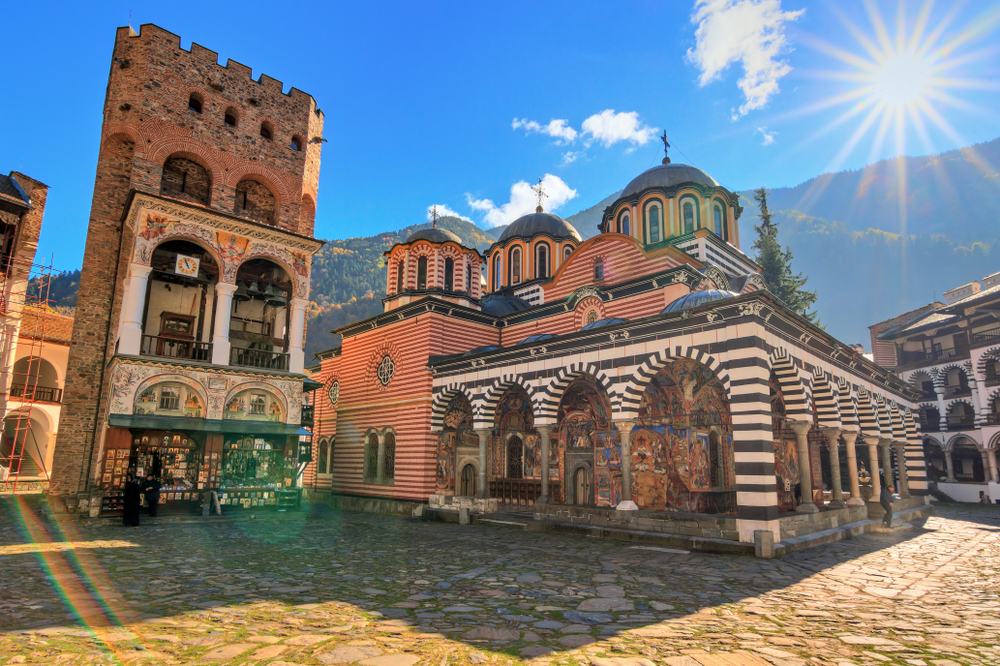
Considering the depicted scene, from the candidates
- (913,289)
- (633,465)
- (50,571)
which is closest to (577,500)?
(633,465)

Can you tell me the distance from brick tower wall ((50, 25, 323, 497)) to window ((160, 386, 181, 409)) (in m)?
2.26

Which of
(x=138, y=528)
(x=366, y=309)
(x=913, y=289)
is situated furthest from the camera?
(x=913, y=289)

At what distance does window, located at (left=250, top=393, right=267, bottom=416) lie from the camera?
1639cm

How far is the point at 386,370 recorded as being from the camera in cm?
2027

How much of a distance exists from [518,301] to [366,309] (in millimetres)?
51459

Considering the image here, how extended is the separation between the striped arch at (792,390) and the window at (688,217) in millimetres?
9797

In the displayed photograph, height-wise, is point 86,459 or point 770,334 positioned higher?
point 770,334

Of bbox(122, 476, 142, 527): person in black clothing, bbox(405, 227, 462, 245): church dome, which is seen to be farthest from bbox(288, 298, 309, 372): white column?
bbox(405, 227, 462, 245): church dome

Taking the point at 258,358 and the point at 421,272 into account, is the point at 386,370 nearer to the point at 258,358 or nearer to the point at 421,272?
the point at 421,272

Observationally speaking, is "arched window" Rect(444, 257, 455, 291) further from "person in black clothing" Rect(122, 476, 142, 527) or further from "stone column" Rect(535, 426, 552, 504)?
"person in black clothing" Rect(122, 476, 142, 527)

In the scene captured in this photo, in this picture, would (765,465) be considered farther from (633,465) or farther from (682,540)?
(633,465)

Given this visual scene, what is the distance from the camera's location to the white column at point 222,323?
15.9 m

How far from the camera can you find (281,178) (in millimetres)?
19016

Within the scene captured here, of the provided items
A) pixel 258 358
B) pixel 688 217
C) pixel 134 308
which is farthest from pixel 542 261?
pixel 134 308
